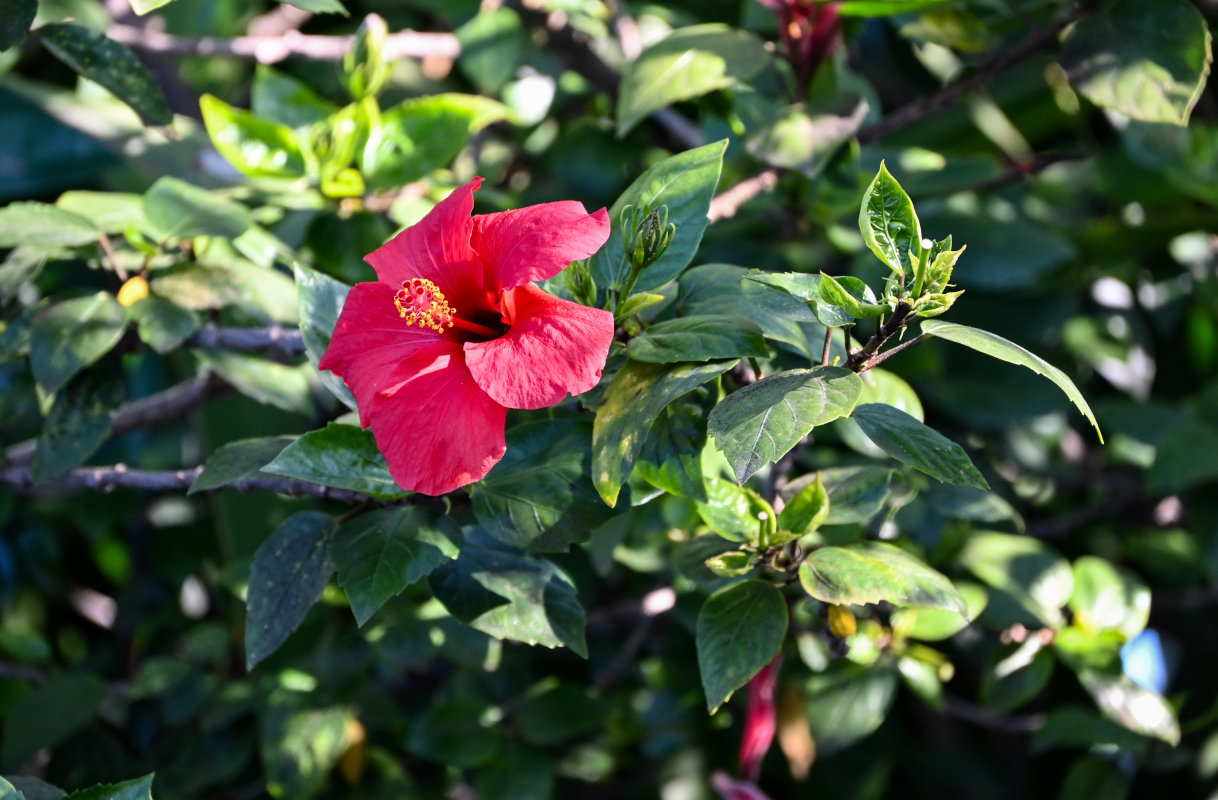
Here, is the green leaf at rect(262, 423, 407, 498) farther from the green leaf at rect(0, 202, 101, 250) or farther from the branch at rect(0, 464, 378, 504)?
the green leaf at rect(0, 202, 101, 250)

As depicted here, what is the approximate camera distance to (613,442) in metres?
0.69

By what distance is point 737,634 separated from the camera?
2.57ft

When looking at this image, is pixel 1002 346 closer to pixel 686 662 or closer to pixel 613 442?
pixel 613 442

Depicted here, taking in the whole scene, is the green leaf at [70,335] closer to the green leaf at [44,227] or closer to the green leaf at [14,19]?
the green leaf at [44,227]

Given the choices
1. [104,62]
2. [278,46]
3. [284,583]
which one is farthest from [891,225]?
[278,46]

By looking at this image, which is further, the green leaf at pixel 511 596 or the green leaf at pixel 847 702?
the green leaf at pixel 847 702

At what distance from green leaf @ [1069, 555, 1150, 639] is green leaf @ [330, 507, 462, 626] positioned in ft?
2.69

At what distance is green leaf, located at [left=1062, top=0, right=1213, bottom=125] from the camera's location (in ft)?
3.33

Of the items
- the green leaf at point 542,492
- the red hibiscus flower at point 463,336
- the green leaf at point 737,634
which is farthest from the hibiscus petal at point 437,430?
the green leaf at point 737,634

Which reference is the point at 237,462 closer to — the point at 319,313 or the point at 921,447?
the point at 319,313

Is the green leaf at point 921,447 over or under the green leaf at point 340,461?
over

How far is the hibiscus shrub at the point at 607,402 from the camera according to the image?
74cm

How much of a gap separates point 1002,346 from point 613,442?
264 mm

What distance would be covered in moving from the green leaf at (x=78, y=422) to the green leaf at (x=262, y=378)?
0.10 metres
